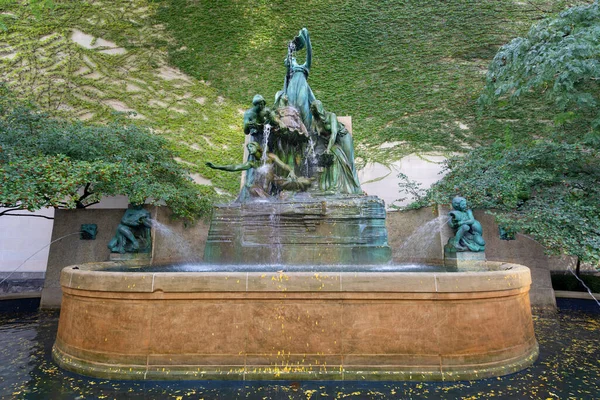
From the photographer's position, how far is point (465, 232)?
666 centimetres

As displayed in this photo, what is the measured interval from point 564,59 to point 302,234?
634 centimetres

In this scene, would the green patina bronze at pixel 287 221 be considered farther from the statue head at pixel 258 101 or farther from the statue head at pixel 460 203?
the statue head at pixel 460 203

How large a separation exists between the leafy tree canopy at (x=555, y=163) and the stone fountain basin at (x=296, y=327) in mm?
4657

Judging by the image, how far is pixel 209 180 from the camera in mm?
13406

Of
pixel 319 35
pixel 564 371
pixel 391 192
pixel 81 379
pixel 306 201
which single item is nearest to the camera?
pixel 81 379

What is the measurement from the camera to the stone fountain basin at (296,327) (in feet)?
10.4

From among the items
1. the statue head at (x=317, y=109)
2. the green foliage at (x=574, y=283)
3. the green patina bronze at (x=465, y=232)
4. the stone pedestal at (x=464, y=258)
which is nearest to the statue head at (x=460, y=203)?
the green patina bronze at (x=465, y=232)

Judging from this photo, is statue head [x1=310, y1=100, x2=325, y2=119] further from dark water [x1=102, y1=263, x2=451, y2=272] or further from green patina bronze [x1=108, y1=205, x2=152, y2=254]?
green patina bronze [x1=108, y1=205, x2=152, y2=254]

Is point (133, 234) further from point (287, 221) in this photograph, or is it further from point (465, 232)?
point (465, 232)

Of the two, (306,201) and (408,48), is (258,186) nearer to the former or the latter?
(306,201)

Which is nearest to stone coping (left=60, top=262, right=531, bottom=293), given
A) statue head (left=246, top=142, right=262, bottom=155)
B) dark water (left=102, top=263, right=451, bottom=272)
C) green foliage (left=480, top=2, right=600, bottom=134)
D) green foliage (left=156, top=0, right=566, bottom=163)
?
dark water (left=102, top=263, right=451, bottom=272)

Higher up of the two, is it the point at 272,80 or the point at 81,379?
the point at 272,80

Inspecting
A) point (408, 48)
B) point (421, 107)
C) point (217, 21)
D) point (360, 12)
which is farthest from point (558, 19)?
point (217, 21)

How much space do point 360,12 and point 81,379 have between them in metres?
16.1
